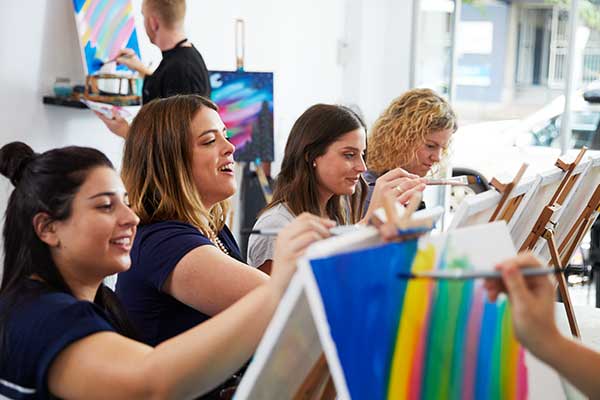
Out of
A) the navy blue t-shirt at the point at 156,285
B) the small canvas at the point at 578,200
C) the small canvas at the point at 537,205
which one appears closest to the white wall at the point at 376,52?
the small canvas at the point at 578,200

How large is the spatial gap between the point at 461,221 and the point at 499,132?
4.96 m

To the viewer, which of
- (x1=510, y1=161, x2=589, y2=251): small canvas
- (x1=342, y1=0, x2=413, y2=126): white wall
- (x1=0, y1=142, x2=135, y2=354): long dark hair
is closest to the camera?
(x1=0, y1=142, x2=135, y2=354): long dark hair

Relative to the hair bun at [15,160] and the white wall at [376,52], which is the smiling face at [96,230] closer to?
the hair bun at [15,160]

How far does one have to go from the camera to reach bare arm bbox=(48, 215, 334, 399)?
1.23 m

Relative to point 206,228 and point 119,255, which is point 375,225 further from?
point 206,228

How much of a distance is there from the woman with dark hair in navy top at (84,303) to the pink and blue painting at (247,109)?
3.17 m

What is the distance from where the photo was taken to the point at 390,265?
1128 mm

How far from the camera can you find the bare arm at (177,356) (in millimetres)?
1227

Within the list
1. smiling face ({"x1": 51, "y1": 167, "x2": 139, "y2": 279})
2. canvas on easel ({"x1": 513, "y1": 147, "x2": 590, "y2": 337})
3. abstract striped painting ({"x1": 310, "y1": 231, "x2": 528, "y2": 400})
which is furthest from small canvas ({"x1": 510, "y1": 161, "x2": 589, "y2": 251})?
smiling face ({"x1": 51, "y1": 167, "x2": 139, "y2": 279})

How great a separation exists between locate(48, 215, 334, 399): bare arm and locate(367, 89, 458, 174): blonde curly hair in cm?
202

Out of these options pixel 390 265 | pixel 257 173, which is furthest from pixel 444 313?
Answer: pixel 257 173

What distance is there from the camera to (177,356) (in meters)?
1.23

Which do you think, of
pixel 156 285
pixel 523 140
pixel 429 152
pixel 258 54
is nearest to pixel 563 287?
pixel 429 152

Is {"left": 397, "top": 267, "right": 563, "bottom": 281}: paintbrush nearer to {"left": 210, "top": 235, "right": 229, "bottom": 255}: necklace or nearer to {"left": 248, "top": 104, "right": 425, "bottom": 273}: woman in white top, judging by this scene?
{"left": 210, "top": 235, "right": 229, "bottom": 255}: necklace
